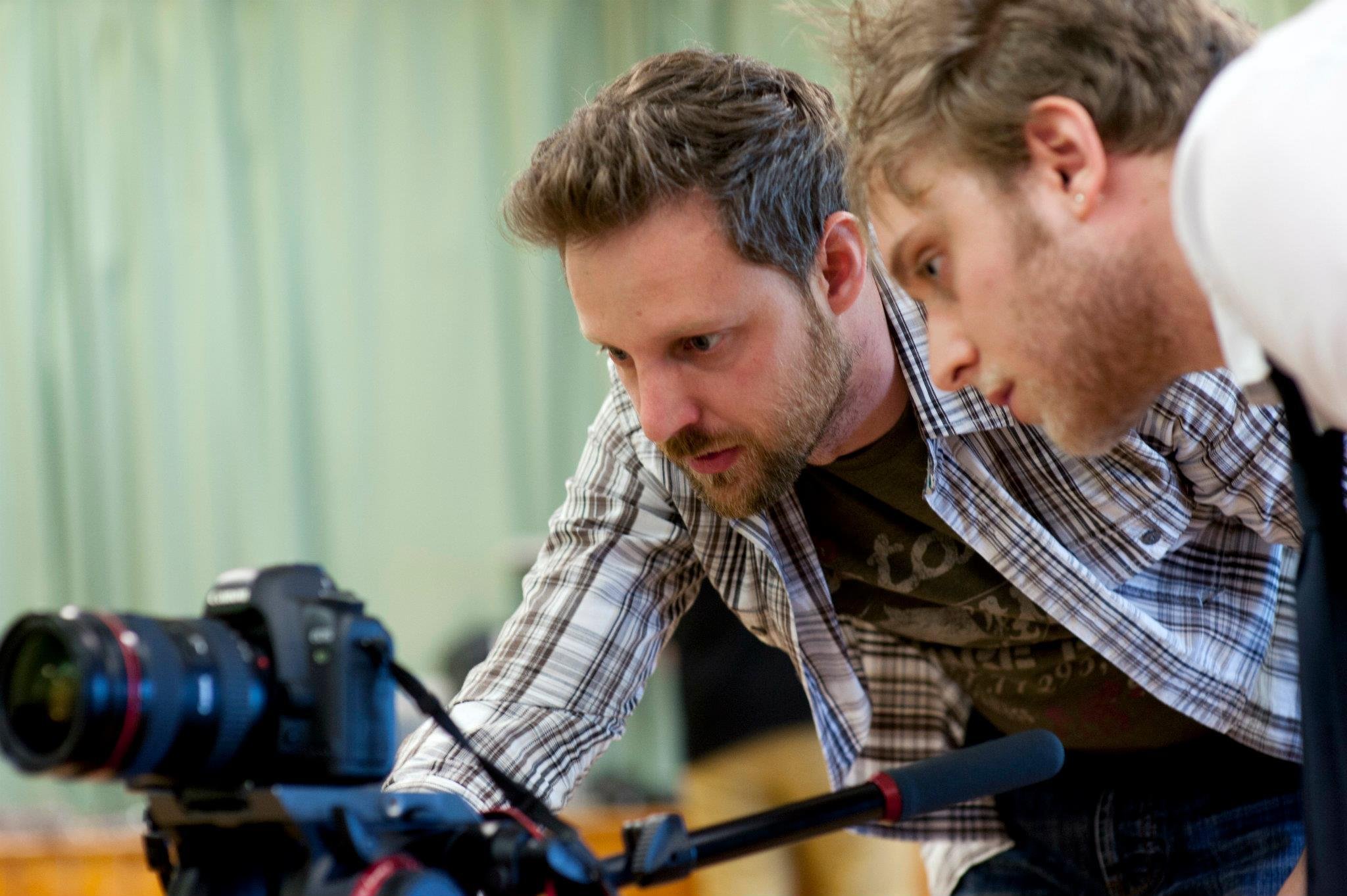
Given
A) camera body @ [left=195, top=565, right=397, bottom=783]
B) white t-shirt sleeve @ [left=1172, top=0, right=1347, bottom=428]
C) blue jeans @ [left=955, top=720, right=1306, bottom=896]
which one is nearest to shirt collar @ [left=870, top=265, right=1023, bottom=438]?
blue jeans @ [left=955, top=720, right=1306, bottom=896]

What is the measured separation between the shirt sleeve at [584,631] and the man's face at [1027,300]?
Result: 0.44m

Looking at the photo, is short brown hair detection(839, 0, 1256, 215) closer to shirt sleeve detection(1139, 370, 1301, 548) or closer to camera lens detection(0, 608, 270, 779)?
shirt sleeve detection(1139, 370, 1301, 548)

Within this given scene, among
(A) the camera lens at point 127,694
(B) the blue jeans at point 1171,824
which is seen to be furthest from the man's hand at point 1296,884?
(A) the camera lens at point 127,694

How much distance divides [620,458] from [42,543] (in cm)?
210

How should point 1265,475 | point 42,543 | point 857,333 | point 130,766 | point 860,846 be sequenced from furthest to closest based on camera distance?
point 42,543 < point 860,846 < point 857,333 < point 1265,475 < point 130,766

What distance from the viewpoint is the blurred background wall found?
307 centimetres

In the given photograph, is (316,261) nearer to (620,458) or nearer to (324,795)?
(620,458)

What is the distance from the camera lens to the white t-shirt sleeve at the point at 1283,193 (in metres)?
0.71

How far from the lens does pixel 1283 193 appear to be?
0.72m

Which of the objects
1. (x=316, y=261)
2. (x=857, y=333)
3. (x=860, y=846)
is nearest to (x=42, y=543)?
(x=316, y=261)

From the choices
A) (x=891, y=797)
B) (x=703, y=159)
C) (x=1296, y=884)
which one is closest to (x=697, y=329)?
(x=703, y=159)

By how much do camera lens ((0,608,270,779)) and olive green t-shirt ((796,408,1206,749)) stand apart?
0.72m

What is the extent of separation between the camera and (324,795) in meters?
0.78

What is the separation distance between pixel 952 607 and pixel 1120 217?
540 millimetres
